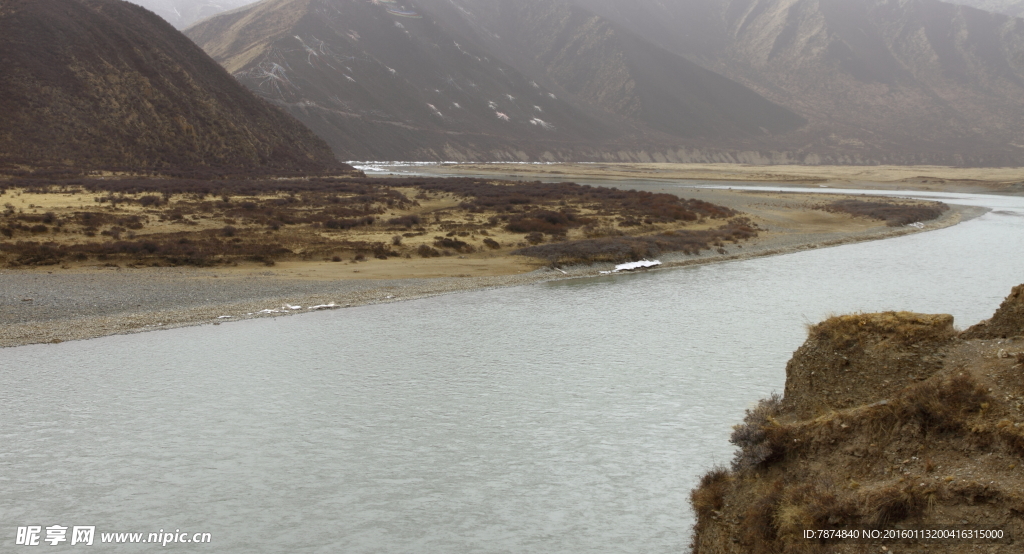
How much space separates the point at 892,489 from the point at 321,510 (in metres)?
6.69

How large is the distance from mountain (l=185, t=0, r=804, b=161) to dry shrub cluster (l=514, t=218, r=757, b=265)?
320ft

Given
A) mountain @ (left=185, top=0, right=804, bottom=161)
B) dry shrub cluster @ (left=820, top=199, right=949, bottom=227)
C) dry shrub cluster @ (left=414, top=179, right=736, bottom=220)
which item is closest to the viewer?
dry shrub cluster @ (left=414, top=179, right=736, bottom=220)

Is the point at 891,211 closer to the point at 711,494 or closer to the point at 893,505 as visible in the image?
the point at 711,494

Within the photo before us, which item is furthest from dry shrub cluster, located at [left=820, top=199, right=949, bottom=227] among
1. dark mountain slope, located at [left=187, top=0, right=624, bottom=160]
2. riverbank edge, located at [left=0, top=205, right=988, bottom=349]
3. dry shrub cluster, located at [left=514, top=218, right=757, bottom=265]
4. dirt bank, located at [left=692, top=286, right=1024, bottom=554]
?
dark mountain slope, located at [left=187, top=0, right=624, bottom=160]

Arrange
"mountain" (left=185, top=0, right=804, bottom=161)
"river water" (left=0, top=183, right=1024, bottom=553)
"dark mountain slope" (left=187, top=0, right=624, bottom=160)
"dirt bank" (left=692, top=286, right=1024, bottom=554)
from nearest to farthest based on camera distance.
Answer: "dirt bank" (left=692, top=286, right=1024, bottom=554)
"river water" (left=0, top=183, right=1024, bottom=553)
"dark mountain slope" (left=187, top=0, right=624, bottom=160)
"mountain" (left=185, top=0, right=804, bottom=161)

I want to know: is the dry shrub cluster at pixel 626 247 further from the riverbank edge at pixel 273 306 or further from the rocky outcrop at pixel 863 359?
the rocky outcrop at pixel 863 359

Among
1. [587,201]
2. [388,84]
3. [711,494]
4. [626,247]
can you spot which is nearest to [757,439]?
[711,494]

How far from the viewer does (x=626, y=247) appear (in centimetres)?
3294

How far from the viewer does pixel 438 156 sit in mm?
141125

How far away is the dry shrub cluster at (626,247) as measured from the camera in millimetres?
31672

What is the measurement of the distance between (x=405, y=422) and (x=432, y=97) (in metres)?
154

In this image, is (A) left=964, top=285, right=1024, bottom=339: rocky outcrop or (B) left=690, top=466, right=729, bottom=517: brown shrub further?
(B) left=690, top=466, right=729, bottom=517: brown shrub

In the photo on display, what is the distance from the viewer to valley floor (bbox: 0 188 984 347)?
19.9 metres

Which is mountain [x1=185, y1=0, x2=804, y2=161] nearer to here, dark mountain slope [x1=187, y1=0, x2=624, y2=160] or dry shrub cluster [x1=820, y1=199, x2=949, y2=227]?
dark mountain slope [x1=187, y1=0, x2=624, y2=160]
